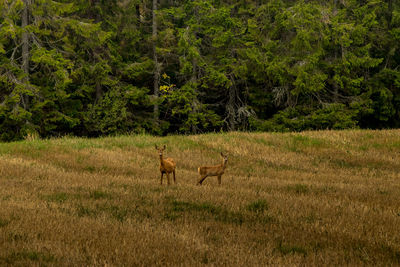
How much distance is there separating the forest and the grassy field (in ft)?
39.6

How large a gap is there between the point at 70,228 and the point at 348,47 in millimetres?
28208

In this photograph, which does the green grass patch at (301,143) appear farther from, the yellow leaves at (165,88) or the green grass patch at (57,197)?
the yellow leaves at (165,88)

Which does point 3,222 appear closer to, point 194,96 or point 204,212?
point 204,212

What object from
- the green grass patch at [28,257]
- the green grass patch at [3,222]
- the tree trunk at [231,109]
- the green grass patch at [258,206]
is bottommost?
the tree trunk at [231,109]

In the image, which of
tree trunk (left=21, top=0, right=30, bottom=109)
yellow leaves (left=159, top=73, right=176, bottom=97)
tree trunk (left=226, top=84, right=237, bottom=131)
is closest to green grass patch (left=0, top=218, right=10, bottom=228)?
tree trunk (left=21, top=0, right=30, bottom=109)

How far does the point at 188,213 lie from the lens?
714 centimetres

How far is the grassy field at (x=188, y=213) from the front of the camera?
5.00 m

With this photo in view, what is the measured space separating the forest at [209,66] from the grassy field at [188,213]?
12.1m

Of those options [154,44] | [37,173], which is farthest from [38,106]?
[37,173]

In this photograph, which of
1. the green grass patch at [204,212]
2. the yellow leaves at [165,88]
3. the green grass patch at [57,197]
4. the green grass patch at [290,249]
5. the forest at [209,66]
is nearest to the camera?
the green grass patch at [290,249]

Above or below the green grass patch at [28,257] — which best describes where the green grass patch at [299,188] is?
below

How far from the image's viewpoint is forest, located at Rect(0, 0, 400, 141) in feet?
86.3

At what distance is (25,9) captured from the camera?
24.0 m

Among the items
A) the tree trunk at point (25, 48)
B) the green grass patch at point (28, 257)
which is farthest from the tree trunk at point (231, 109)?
the green grass patch at point (28, 257)
